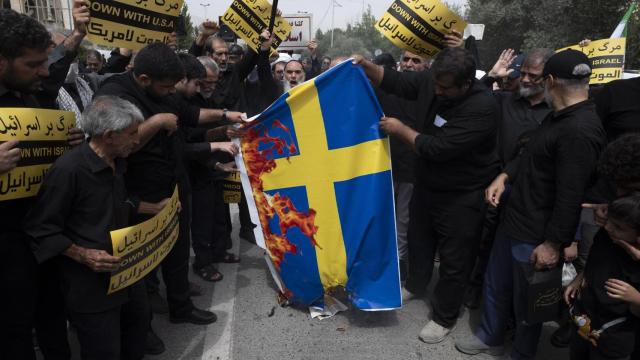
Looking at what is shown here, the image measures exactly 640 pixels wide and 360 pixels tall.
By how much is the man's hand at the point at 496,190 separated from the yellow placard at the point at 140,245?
209cm

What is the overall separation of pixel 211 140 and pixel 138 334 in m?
1.91

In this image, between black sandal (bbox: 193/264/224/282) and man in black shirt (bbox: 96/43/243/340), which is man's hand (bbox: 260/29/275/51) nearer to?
man in black shirt (bbox: 96/43/243/340)

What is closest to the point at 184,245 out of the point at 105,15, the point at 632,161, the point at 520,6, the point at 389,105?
the point at 105,15

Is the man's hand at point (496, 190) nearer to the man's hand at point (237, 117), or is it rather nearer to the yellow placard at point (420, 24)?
the yellow placard at point (420, 24)

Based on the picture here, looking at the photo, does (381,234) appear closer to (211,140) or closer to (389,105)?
(389,105)

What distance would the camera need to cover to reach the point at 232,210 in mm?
6262

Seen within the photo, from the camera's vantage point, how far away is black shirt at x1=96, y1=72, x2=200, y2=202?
2701 mm

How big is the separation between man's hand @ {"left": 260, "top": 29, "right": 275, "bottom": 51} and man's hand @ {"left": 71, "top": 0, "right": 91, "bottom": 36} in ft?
6.84

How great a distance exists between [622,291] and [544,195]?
0.75m

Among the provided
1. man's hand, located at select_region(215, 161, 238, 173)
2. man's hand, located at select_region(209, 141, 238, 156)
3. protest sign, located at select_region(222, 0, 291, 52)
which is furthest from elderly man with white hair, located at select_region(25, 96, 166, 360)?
protest sign, located at select_region(222, 0, 291, 52)

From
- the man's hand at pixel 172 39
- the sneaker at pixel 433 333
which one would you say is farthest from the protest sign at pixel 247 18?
the sneaker at pixel 433 333

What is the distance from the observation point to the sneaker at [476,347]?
308cm

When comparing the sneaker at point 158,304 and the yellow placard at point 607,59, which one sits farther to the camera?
the yellow placard at point 607,59

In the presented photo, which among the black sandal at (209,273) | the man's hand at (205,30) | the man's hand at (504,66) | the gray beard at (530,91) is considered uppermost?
the man's hand at (205,30)
